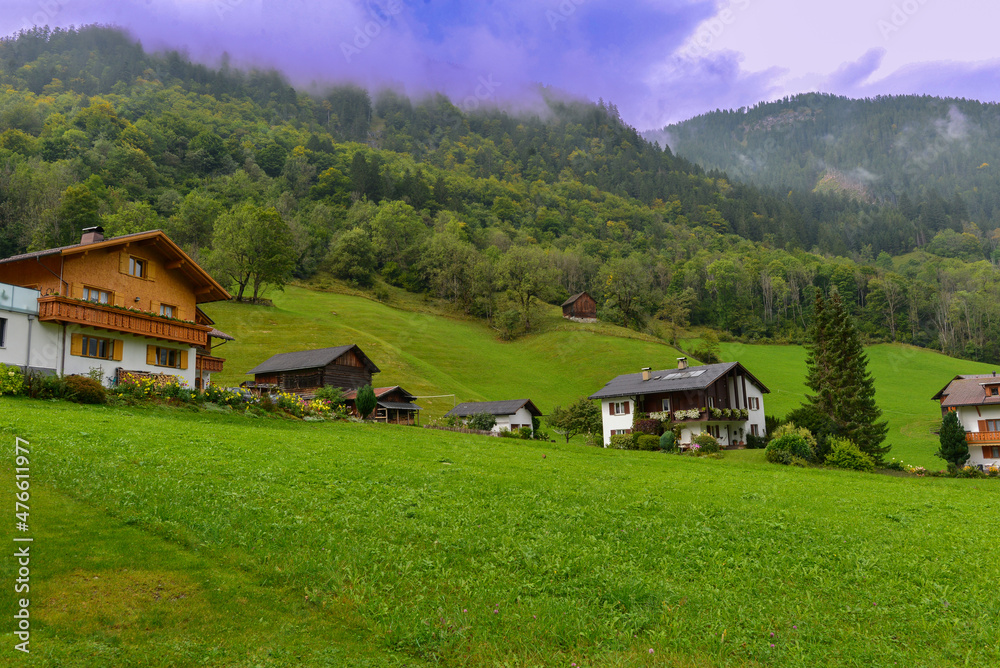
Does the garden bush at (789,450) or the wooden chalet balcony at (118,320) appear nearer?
the wooden chalet balcony at (118,320)

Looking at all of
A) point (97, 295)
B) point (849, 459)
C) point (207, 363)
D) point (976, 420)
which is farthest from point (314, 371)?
point (976, 420)

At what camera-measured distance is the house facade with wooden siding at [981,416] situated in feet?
199

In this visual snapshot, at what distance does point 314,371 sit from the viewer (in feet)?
212

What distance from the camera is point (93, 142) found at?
15462cm

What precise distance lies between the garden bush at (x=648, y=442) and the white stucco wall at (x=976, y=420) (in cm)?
3275

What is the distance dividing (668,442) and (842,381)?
1616 cm

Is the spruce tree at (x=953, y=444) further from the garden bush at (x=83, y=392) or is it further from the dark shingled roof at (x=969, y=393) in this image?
the garden bush at (x=83, y=392)

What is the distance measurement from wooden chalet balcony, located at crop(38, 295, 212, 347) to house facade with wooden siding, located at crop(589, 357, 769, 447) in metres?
38.2

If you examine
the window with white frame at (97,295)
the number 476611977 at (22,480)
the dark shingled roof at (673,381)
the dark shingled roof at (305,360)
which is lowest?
the number 476611977 at (22,480)

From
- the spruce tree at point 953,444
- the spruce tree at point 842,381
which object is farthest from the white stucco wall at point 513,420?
the spruce tree at point 953,444

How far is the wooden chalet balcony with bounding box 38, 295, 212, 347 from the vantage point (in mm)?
33375

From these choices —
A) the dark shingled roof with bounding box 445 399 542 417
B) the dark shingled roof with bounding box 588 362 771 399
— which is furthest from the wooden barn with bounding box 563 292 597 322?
the dark shingled roof with bounding box 588 362 771 399

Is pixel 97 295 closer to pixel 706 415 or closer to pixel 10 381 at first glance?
pixel 10 381

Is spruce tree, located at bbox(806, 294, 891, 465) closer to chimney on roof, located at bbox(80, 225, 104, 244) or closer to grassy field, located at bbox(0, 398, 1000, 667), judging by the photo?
grassy field, located at bbox(0, 398, 1000, 667)
